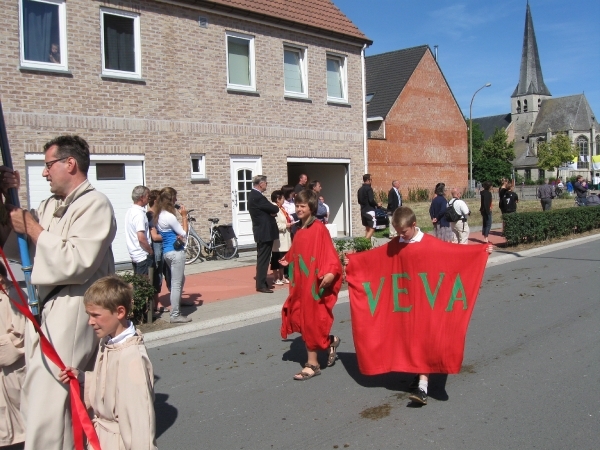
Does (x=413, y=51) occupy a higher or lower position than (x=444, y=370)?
higher

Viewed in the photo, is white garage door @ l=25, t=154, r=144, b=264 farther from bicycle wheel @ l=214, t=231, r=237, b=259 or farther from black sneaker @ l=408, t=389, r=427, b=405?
black sneaker @ l=408, t=389, r=427, b=405

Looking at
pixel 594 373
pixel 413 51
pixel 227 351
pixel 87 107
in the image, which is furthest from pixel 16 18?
pixel 413 51

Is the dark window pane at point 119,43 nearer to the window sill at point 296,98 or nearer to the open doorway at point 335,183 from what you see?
the window sill at point 296,98

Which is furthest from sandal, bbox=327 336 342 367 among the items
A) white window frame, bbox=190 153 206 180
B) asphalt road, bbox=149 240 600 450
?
white window frame, bbox=190 153 206 180

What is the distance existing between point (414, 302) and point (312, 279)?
1025mm

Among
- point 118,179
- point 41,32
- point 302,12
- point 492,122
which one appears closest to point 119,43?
point 41,32

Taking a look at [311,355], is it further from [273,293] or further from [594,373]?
[273,293]

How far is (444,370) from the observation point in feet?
17.7

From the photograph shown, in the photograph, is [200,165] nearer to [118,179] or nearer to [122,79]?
[118,179]

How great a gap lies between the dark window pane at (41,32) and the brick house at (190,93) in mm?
22

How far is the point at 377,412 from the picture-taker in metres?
5.34

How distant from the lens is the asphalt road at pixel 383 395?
4.83m

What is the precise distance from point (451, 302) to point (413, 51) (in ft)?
114

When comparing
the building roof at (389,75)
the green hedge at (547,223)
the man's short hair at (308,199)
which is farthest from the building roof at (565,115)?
the man's short hair at (308,199)
